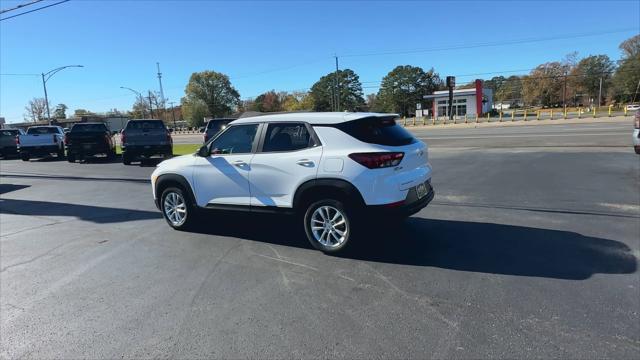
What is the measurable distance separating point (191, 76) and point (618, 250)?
409 feet

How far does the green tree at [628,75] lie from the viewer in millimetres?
76562

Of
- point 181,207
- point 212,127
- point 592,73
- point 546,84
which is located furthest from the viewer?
point 546,84

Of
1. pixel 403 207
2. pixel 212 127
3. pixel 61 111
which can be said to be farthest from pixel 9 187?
pixel 61 111

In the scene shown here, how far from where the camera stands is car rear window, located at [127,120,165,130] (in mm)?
16375

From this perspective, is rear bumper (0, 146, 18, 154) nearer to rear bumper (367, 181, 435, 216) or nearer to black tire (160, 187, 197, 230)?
black tire (160, 187, 197, 230)

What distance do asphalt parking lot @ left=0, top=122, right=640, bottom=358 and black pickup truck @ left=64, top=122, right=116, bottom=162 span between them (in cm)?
1158

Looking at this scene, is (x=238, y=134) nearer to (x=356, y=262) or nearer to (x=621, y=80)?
(x=356, y=262)

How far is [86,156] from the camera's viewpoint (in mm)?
18969

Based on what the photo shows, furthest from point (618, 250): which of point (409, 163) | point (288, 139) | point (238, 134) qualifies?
point (238, 134)

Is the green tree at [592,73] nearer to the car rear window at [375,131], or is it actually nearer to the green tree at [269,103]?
the green tree at [269,103]

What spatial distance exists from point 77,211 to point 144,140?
27.0ft

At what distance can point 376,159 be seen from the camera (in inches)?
181

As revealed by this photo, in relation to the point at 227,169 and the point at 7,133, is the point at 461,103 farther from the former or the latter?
the point at 227,169

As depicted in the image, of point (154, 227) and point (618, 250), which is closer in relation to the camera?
point (618, 250)
